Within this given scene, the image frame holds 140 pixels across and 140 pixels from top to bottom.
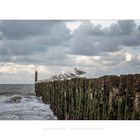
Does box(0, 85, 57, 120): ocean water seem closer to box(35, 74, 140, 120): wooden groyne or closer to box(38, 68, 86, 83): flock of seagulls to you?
box(35, 74, 140, 120): wooden groyne

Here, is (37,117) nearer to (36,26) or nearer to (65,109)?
(65,109)

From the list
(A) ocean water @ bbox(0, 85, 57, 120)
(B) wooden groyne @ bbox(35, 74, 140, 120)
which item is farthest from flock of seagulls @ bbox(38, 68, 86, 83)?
(A) ocean water @ bbox(0, 85, 57, 120)

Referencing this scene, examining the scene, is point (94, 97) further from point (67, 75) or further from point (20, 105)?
point (20, 105)

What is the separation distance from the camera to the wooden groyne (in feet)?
20.5

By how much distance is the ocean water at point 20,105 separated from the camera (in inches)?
249

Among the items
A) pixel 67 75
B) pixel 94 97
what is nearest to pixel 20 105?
pixel 67 75

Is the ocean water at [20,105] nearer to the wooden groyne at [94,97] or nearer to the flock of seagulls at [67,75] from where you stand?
the wooden groyne at [94,97]

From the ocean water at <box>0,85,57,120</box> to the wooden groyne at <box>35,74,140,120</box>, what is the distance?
0.27 feet
